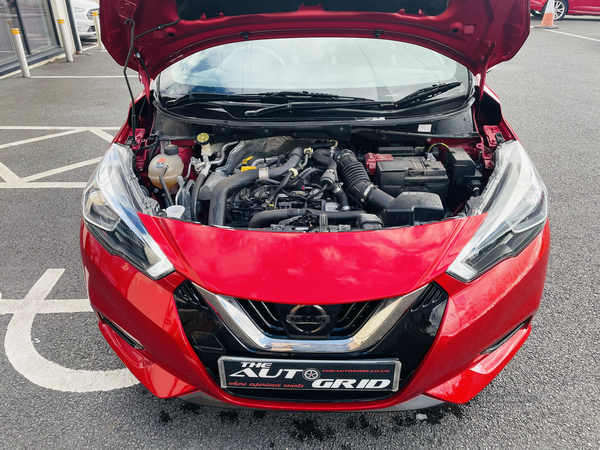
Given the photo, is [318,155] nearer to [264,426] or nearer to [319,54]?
[319,54]

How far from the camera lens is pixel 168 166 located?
2316 mm

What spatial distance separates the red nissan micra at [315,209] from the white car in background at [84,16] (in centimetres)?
1055

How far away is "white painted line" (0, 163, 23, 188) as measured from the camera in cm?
405

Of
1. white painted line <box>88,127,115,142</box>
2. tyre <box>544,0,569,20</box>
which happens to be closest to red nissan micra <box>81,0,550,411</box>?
white painted line <box>88,127,115,142</box>

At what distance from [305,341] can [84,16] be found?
12.5 meters

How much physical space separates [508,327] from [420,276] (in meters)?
0.44

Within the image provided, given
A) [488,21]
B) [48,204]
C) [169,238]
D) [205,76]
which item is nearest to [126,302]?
[169,238]

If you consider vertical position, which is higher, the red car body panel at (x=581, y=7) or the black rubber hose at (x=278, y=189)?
the black rubber hose at (x=278, y=189)

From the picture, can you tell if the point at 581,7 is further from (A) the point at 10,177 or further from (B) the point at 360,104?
(A) the point at 10,177

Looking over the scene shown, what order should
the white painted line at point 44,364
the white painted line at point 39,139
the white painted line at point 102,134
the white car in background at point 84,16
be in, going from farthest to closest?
1. the white car in background at point 84,16
2. the white painted line at point 102,134
3. the white painted line at point 39,139
4. the white painted line at point 44,364

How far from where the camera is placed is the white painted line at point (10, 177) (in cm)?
405

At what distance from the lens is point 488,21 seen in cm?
216

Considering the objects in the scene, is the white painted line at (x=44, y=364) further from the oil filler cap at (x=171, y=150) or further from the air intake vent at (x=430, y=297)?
the air intake vent at (x=430, y=297)

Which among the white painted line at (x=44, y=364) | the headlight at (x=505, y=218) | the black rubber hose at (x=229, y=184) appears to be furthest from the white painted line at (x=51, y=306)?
the headlight at (x=505, y=218)
